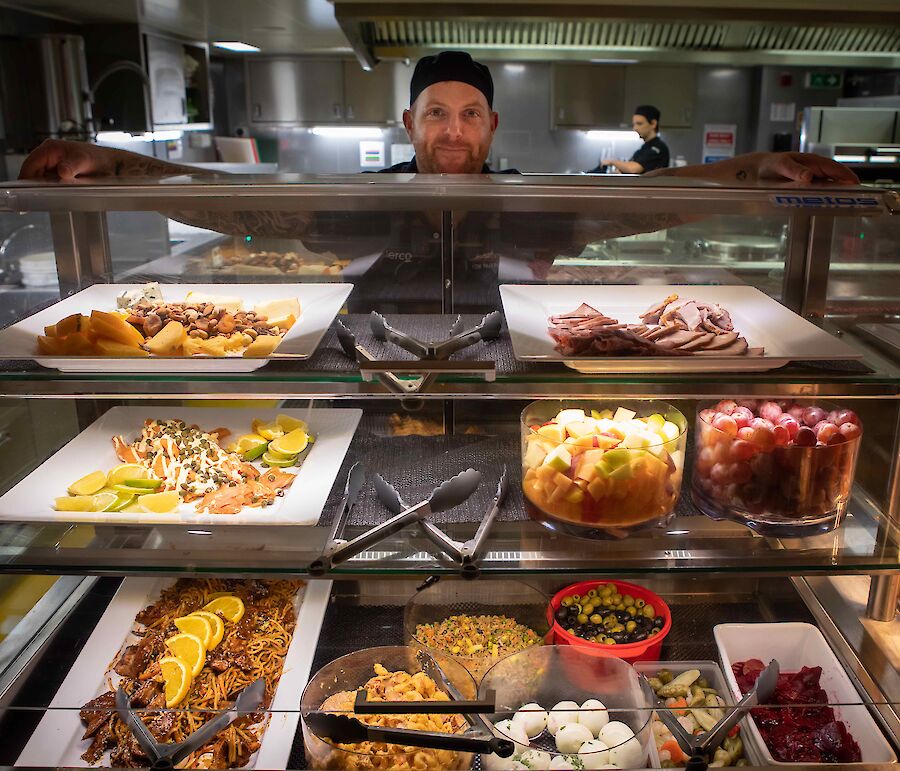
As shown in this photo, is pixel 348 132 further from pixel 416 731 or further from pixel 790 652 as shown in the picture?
pixel 416 731

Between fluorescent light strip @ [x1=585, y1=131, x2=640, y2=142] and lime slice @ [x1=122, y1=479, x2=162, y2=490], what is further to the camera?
fluorescent light strip @ [x1=585, y1=131, x2=640, y2=142]

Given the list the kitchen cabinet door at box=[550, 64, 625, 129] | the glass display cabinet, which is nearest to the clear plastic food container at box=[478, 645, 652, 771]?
the glass display cabinet

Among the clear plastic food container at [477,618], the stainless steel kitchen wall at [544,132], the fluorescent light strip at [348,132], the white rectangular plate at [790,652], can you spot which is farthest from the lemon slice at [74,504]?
the fluorescent light strip at [348,132]

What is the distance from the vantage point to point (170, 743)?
1.35 m

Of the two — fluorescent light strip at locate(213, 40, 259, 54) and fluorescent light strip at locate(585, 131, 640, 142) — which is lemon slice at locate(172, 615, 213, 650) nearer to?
fluorescent light strip at locate(213, 40, 259, 54)

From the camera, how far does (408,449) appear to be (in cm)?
155

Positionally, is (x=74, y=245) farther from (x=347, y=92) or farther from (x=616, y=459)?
(x=347, y=92)

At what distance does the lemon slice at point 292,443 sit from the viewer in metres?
1.49

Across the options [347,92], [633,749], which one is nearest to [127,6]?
[347,92]

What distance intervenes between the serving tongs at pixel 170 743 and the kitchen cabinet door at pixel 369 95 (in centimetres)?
685

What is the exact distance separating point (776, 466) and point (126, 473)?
1110 mm

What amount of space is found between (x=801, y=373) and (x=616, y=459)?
0.98 feet

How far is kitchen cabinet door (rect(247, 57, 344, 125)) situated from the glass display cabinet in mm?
6357

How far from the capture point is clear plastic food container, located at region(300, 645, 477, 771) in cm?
130
